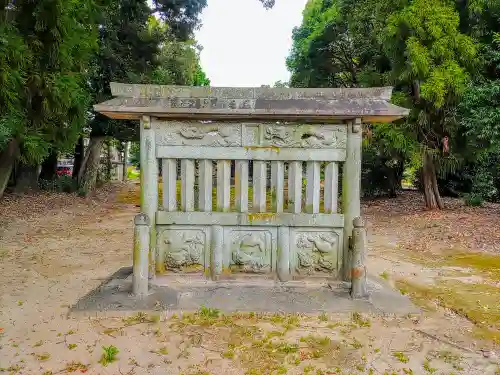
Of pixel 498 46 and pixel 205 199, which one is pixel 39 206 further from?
pixel 498 46

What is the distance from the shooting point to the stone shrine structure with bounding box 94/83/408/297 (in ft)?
14.8

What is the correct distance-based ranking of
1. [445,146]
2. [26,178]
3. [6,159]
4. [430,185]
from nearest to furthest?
[445,146] → [6,159] → [430,185] → [26,178]

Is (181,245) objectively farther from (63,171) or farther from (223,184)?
(63,171)

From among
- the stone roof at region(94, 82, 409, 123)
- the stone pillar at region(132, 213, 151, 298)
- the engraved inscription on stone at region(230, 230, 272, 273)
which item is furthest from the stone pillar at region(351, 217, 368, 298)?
the stone pillar at region(132, 213, 151, 298)

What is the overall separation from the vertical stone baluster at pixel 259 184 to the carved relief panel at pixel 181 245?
646mm

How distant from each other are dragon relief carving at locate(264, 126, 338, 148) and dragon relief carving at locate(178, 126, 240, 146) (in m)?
0.36

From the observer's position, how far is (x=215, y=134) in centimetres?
461

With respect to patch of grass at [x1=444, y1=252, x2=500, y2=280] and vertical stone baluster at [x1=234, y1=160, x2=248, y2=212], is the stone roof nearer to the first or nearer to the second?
vertical stone baluster at [x1=234, y1=160, x2=248, y2=212]

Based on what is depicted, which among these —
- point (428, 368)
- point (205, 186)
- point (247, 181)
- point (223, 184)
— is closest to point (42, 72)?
point (205, 186)

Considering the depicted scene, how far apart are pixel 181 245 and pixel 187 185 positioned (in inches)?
26.3

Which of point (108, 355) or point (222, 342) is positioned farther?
point (222, 342)

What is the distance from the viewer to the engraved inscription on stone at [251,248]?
4688 millimetres

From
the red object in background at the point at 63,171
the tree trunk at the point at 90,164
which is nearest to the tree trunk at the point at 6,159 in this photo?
the tree trunk at the point at 90,164

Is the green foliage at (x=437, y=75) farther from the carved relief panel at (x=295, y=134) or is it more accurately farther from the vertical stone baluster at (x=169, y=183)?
the vertical stone baluster at (x=169, y=183)
